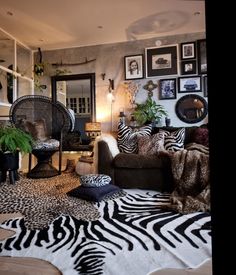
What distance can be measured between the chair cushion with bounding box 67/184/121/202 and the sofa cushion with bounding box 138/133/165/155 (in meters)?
0.69

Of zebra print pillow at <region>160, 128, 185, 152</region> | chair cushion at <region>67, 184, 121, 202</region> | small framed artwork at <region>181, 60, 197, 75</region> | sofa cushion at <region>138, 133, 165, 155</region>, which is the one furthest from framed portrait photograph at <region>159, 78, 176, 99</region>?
chair cushion at <region>67, 184, 121, 202</region>

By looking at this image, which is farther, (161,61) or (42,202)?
(161,61)

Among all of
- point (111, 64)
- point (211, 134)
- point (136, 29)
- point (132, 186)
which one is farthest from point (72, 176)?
point (211, 134)

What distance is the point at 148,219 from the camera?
1.92 m

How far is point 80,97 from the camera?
15.5 ft

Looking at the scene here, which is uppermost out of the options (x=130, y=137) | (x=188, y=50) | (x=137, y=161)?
(x=188, y=50)

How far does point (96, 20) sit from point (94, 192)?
8.96 feet

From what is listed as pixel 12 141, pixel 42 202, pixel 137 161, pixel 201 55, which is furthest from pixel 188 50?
pixel 42 202

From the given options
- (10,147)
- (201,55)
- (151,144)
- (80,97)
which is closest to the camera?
(10,147)

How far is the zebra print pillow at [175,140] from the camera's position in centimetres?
301

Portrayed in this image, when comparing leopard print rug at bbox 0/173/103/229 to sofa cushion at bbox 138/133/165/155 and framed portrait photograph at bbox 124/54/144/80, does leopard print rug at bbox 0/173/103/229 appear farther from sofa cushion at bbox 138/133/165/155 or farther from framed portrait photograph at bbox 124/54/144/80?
framed portrait photograph at bbox 124/54/144/80

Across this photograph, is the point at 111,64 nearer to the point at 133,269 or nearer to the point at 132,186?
the point at 132,186

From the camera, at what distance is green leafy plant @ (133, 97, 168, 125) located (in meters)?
4.09

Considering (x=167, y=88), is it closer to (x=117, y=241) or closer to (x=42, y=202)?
(x=42, y=202)
